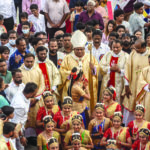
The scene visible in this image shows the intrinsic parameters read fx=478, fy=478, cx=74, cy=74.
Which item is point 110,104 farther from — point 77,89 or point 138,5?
point 138,5

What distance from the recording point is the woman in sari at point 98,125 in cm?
941

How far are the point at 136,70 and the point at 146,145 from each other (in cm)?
237

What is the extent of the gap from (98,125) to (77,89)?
0.90 metres

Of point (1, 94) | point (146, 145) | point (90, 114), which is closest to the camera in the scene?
point (146, 145)

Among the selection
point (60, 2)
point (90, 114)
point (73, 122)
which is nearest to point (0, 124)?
point (73, 122)

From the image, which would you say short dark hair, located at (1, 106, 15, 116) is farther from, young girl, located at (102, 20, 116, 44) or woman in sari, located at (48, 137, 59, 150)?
young girl, located at (102, 20, 116, 44)

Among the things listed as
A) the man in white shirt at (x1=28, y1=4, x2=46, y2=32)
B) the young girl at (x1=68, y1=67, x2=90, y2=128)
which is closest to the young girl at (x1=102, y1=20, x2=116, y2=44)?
the man in white shirt at (x1=28, y1=4, x2=46, y2=32)

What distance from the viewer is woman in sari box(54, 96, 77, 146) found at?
9477 millimetres

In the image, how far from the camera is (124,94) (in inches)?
424

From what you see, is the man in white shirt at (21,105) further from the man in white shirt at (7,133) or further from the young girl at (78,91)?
the young girl at (78,91)

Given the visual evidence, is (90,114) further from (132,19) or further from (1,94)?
(132,19)

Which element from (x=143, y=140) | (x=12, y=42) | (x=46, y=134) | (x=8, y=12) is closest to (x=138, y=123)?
(x=143, y=140)

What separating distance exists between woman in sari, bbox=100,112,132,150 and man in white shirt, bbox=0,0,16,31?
21.0ft

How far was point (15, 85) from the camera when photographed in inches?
376
